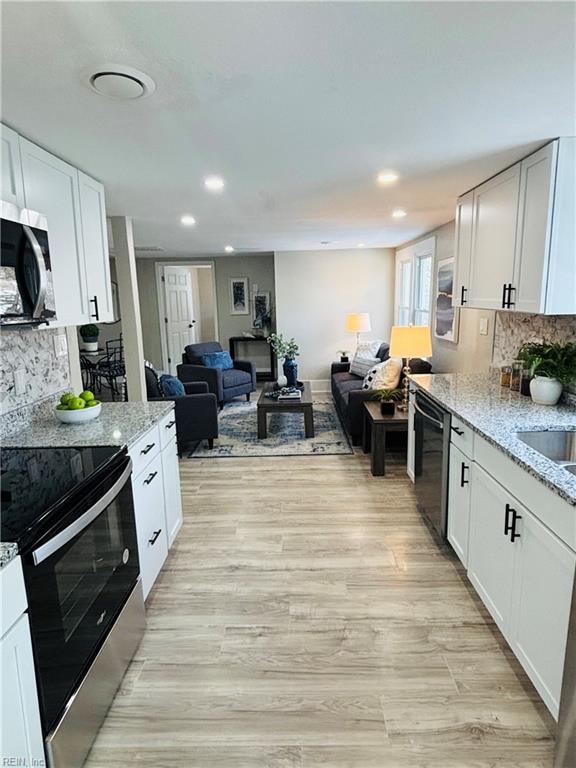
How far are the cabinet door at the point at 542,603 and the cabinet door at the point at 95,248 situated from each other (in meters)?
2.44

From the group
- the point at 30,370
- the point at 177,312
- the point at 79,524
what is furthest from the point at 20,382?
the point at 177,312

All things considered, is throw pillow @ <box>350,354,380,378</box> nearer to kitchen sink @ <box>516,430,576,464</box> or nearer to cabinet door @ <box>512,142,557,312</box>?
cabinet door @ <box>512,142,557,312</box>

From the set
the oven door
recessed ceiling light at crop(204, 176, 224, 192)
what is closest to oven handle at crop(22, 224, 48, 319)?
the oven door

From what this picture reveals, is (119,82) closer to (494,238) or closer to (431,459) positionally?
(494,238)

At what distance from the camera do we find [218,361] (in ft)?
21.5

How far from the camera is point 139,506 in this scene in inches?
83.0

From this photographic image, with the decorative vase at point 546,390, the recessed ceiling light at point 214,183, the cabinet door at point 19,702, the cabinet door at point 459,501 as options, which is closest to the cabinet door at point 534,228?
the decorative vase at point 546,390

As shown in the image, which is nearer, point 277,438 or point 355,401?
point 355,401

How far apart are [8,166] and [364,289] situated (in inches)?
224

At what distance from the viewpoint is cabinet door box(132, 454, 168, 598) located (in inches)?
83.0

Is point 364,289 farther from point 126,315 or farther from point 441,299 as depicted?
point 126,315

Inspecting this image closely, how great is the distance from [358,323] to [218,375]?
7.22 feet

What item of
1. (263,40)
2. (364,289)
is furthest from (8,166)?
(364,289)

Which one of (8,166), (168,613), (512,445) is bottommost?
(168,613)
